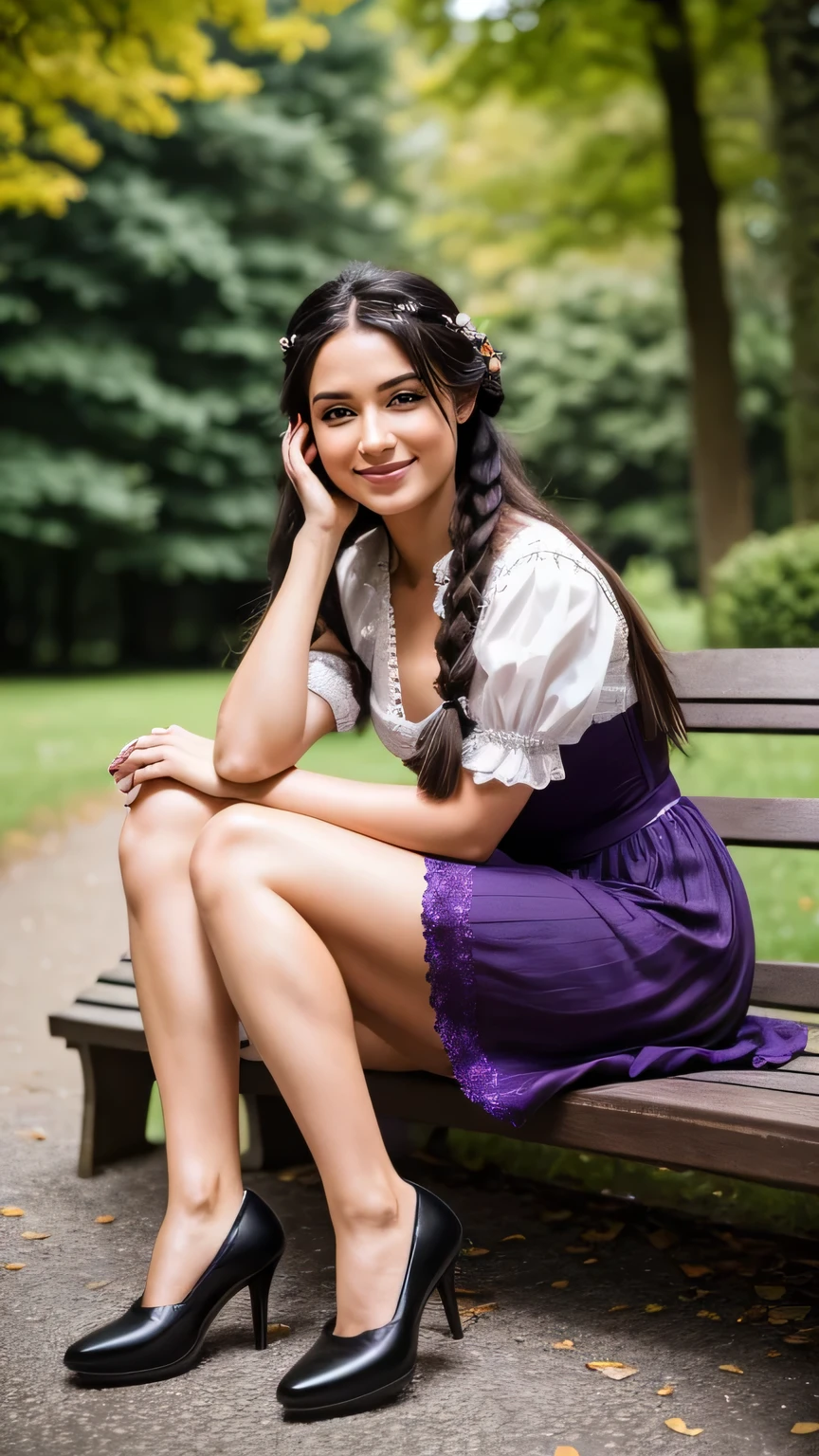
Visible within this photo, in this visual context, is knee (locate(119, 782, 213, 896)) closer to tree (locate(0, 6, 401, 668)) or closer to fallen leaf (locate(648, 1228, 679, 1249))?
fallen leaf (locate(648, 1228, 679, 1249))

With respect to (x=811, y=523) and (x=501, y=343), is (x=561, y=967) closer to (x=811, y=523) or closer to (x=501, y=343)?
(x=811, y=523)

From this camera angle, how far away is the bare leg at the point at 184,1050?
91.3 inches

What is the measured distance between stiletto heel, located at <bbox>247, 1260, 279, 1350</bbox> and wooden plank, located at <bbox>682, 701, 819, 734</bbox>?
1.36 meters

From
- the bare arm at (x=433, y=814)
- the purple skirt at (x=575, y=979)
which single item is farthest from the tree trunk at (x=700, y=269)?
the bare arm at (x=433, y=814)

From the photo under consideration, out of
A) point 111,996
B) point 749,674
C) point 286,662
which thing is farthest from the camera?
point 111,996

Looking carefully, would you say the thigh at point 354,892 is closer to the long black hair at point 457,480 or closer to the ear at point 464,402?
the long black hair at point 457,480

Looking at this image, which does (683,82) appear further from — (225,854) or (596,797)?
(225,854)

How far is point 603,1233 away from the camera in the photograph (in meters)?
2.96

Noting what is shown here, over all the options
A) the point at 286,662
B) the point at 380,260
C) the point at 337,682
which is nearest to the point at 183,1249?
the point at 286,662

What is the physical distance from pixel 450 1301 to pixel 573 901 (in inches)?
27.5

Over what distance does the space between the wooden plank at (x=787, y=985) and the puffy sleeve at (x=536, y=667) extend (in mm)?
765

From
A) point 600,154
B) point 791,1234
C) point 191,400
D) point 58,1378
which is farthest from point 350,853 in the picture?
point 191,400

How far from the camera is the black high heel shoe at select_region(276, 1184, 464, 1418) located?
2.15 metres

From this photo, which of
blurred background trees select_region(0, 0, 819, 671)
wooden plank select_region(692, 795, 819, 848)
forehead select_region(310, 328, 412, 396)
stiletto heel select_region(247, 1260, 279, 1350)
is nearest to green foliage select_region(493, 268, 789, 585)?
blurred background trees select_region(0, 0, 819, 671)
